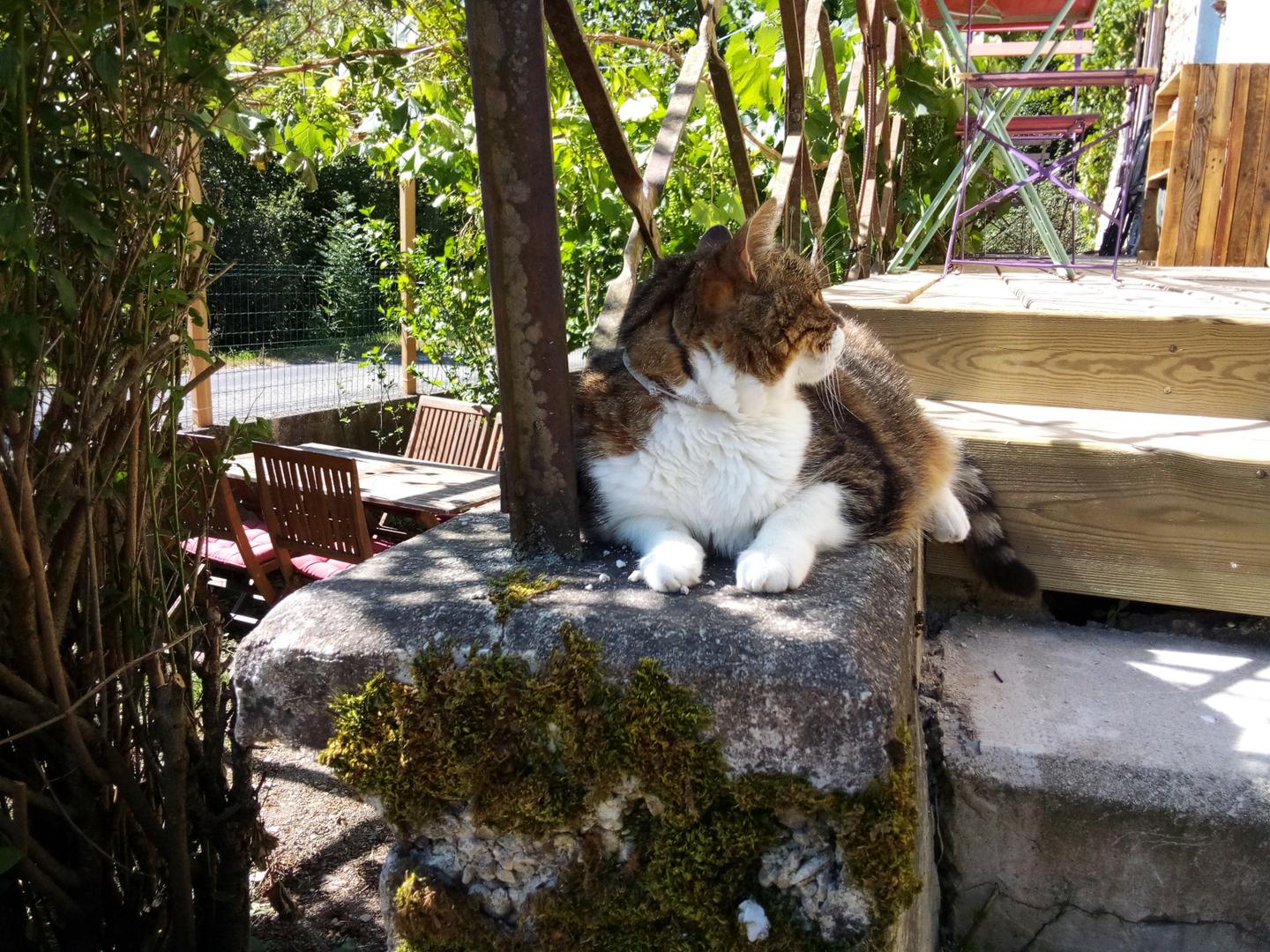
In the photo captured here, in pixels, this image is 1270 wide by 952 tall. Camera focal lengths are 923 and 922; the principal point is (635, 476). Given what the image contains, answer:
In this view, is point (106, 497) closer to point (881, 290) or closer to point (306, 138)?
point (881, 290)

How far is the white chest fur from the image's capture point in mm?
1688

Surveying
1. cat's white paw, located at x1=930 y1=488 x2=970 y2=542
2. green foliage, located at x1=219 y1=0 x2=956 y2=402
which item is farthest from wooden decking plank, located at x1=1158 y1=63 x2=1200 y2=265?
cat's white paw, located at x1=930 y1=488 x2=970 y2=542

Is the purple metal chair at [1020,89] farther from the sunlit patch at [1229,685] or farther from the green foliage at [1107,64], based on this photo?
the green foliage at [1107,64]

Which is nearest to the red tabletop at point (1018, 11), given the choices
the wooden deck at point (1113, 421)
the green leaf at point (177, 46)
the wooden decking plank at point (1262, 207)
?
the wooden decking plank at point (1262, 207)

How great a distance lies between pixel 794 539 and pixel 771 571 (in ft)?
0.50

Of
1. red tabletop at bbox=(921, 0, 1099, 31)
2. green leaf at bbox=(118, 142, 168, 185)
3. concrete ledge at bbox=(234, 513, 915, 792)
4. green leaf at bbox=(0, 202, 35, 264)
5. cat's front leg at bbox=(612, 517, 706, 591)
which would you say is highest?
red tabletop at bbox=(921, 0, 1099, 31)

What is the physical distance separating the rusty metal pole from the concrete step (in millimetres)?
861

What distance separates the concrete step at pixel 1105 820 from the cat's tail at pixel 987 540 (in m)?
0.34

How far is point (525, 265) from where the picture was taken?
53.2 inches

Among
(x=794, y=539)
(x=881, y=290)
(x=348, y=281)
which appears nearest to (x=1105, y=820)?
(x=794, y=539)

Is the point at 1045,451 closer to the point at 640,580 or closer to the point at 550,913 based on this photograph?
the point at 640,580

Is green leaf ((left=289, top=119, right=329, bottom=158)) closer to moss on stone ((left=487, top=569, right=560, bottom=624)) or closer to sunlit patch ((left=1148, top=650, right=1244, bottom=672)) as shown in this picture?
moss on stone ((left=487, top=569, right=560, bottom=624))

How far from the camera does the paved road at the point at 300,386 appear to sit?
8617mm

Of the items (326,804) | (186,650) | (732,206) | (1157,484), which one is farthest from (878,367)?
(732,206)
